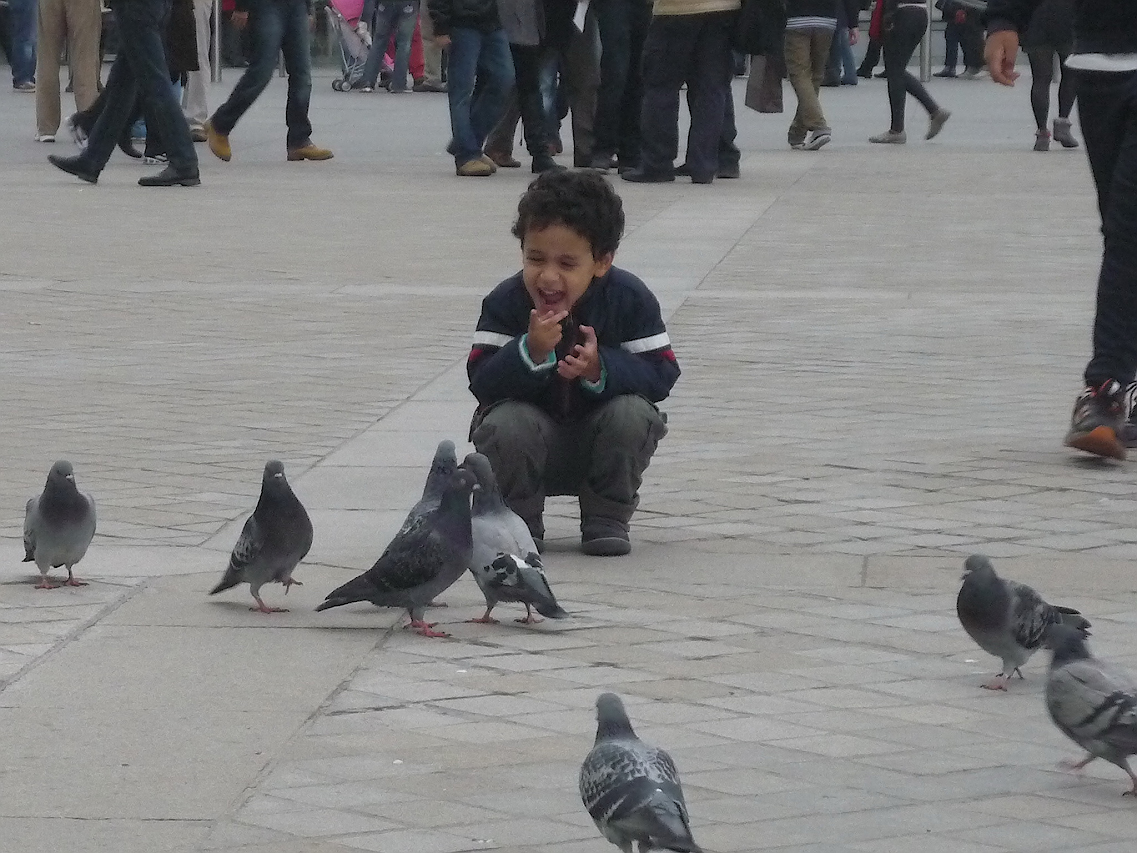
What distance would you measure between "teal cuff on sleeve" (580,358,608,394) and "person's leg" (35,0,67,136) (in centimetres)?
1240

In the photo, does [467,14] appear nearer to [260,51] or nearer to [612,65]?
[612,65]

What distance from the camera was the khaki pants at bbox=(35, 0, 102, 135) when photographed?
Answer: 675 inches

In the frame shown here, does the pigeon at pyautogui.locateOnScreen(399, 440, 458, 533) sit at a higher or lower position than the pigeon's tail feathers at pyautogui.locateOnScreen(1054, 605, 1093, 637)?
higher

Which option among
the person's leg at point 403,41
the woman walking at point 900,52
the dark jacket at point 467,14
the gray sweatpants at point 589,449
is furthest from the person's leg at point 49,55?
the gray sweatpants at point 589,449

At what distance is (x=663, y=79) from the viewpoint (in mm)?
14406

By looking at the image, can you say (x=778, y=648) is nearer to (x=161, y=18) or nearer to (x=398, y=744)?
(x=398, y=744)

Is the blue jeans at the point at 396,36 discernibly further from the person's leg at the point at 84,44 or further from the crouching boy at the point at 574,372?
the crouching boy at the point at 574,372

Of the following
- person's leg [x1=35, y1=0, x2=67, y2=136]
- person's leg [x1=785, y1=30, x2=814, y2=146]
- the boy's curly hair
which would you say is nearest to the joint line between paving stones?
the boy's curly hair

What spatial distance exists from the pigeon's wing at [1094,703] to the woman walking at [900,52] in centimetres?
1528

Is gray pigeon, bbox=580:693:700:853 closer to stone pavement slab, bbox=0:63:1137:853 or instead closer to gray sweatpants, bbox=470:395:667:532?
stone pavement slab, bbox=0:63:1137:853

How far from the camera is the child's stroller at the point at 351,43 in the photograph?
27766mm

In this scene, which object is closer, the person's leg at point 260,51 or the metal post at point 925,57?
the person's leg at point 260,51

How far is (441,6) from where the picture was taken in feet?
49.8

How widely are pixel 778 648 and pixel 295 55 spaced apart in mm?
12431
